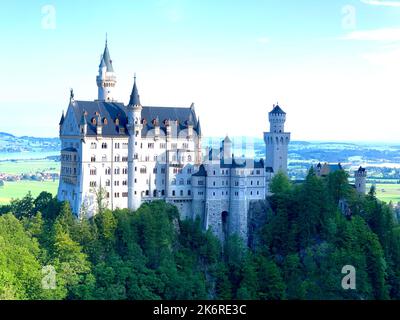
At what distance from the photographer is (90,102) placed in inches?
2398

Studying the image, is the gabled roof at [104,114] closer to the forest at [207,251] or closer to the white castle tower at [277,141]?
the forest at [207,251]

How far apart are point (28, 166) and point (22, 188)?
881 inches

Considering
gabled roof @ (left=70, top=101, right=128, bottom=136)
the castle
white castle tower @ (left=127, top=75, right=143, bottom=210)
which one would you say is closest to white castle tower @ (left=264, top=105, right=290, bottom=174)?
the castle

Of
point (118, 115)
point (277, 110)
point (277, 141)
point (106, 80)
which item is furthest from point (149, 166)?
point (277, 110)

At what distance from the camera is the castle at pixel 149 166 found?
58344mm

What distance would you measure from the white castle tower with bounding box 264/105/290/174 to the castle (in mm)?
4869

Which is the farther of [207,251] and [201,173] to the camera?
[201,173]

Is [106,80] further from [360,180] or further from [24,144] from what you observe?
[24,144]

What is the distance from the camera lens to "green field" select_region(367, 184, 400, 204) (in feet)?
275

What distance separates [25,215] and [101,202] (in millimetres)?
10495

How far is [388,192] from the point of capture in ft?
299
